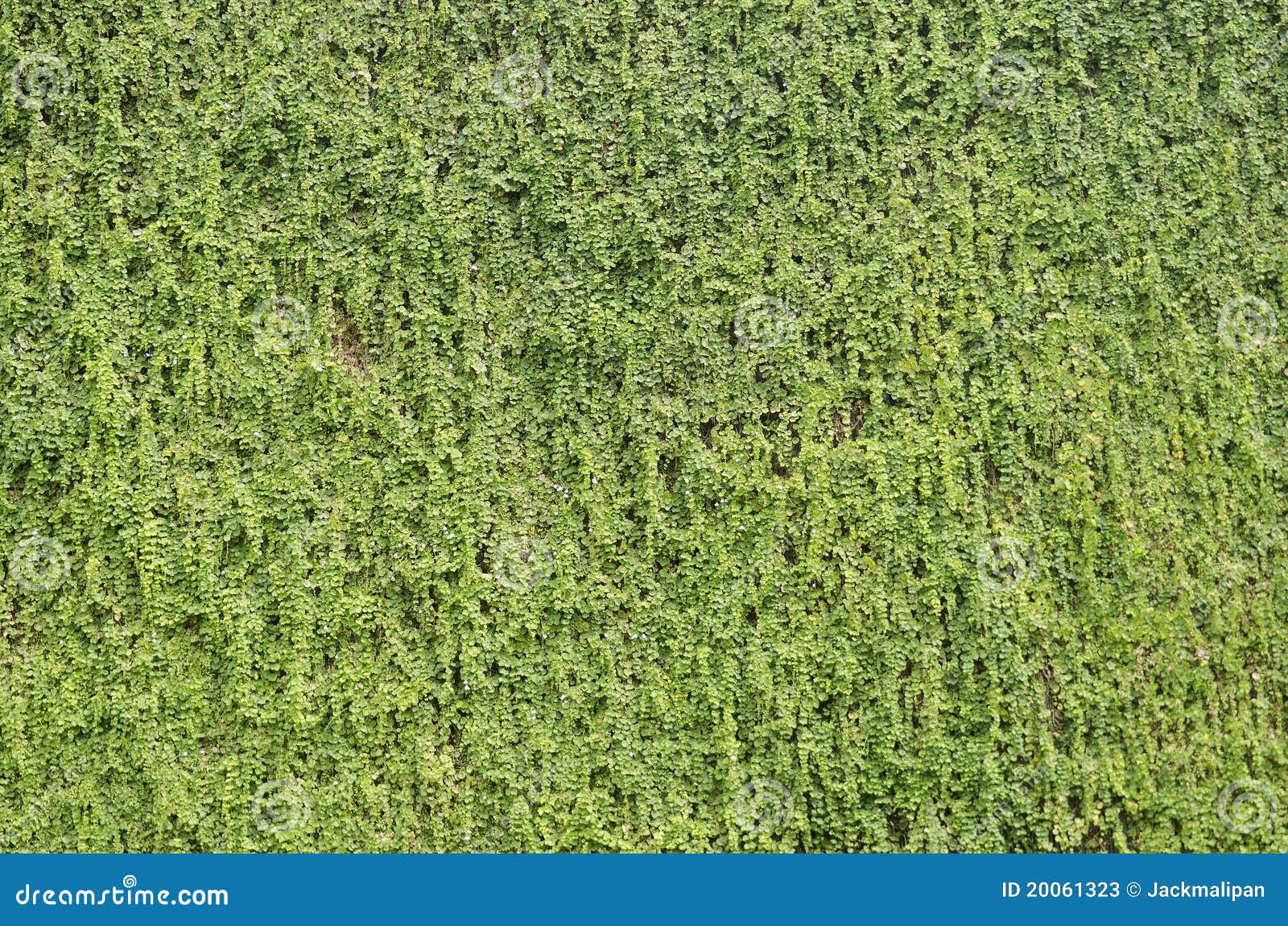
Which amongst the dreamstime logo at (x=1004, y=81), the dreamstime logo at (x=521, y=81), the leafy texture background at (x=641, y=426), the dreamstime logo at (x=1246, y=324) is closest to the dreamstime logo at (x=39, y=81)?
the leafy texture background at (x=641, y=426)

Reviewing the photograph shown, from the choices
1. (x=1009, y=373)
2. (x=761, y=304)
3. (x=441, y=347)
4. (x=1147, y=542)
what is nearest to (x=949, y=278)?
(x=1009, y=373)

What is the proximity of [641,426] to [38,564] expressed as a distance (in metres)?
2.84

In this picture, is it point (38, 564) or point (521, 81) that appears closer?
point (38, 564)

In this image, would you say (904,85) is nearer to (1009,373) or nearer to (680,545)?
(1009,373)

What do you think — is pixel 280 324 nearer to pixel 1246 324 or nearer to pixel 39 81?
pixel 39 81

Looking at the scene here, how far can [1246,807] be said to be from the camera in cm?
409

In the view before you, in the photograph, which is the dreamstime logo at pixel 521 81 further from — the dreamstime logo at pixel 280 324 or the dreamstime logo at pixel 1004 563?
the dreamstime logo at pixel 1004 563

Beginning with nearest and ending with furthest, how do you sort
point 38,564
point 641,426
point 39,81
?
point 38,564 → point 641,426 → point 39,81

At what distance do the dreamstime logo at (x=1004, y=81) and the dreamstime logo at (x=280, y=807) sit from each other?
460 cm

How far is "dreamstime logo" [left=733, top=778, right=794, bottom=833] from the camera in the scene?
13.4 feet

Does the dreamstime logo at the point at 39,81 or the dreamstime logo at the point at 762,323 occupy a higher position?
the dreamstime logo at the point at 39,81

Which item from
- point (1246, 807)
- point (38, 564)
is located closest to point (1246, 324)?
point (1246, 807)

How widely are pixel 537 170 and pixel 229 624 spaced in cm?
258

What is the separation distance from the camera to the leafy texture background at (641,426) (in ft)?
13.6
